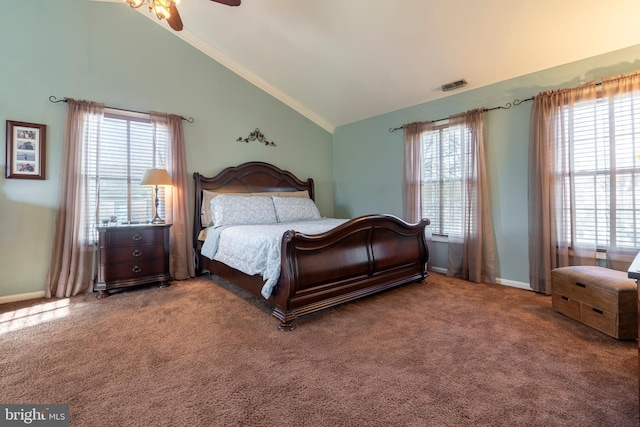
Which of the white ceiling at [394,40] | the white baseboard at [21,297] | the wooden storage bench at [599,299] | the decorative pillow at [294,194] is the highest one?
the white ceiling at [394,40]

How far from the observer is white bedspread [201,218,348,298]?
7.79ft

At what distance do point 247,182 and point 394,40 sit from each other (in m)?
2.69

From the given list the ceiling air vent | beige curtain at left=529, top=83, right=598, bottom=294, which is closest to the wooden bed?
beige curtain at left=529, top=83, right=598, bottom=294

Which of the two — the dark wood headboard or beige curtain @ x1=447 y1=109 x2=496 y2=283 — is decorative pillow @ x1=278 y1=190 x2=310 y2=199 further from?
beige curtain @ x1=447 y1=109 x2=496 y2=283

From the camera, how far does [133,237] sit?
318 centimetres

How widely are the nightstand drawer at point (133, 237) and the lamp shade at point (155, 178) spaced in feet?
1.73

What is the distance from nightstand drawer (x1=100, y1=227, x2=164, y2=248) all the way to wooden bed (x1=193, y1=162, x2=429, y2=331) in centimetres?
64

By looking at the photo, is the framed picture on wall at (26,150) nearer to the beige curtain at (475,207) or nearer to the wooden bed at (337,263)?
the wooden bed at (337,263)

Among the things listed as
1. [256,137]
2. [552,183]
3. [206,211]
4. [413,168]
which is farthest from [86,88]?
[552,183]

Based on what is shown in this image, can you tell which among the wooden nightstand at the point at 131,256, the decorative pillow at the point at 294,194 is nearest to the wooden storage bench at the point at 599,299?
the decorative pillow at the point at 294,194

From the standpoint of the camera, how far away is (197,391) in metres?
1.52

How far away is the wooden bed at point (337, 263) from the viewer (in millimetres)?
2303

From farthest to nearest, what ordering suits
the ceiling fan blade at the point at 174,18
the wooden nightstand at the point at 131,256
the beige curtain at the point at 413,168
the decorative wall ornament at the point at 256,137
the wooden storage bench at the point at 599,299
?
the decorative wall ornament at the point at 256,137 → the beige curtain at the point at 413,168 → the wooden nightstand at the point at 131,256 → the ceiling fan blade at the point at 174,18 → the wooden storage bench at the point at 599,299

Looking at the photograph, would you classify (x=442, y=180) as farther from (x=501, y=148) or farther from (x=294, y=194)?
(x=294, y=194)
